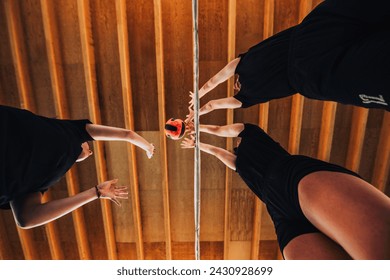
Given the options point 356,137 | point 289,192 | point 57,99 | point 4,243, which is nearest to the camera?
point 289,192

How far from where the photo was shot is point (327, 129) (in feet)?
12.3

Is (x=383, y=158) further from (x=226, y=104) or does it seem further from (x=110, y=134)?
(x=110, y=134)

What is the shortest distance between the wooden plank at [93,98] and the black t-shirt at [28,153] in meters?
1.69

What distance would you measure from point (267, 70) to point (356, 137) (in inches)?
95.6

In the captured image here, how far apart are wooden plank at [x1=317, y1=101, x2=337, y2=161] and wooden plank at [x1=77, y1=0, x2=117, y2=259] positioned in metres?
3.00

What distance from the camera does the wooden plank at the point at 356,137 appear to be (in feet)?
12.1

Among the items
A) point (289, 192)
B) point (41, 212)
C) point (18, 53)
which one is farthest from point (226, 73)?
point (18, 53)

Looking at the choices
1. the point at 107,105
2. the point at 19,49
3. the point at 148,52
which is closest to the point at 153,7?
the point at 148,52

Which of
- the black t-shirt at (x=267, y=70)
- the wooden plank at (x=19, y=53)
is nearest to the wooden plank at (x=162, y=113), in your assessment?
the black t-shirt at (x=267, y=70)

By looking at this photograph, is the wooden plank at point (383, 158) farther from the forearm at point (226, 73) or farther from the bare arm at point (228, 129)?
the forearm at point (226, 73)

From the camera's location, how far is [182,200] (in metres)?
4.29

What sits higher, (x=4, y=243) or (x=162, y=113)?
(x=162, y=113)

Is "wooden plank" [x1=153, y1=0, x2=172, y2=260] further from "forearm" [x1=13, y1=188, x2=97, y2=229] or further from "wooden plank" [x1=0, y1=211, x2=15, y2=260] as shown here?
"wooden plank" [x1=0, y1=211, x2=15, y2=260]
